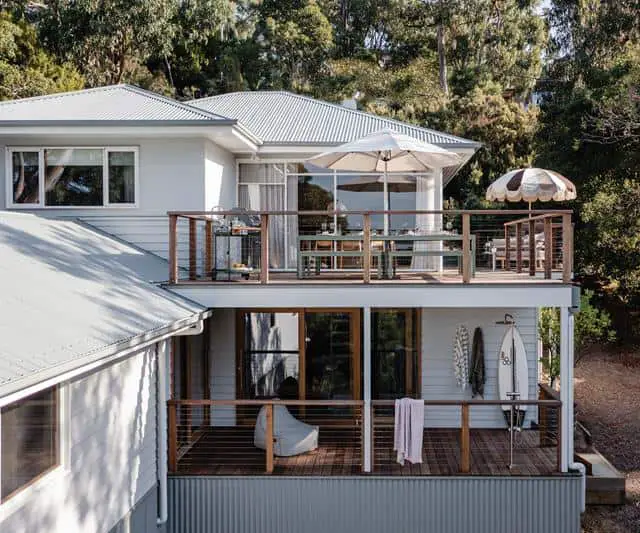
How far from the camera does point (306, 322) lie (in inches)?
504

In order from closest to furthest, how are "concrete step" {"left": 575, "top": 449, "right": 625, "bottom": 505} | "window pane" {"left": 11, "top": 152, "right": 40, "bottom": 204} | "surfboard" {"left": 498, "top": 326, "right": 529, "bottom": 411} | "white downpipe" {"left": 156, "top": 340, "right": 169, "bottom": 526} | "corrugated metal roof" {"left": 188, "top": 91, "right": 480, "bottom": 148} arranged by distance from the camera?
"white downpipe" {"left": 156, "top": 340, "right": 169, "bottom": 526} → "surfboard" {"left": 498, "top": 326, "right": 529, "bottom": 411} → "concrete step" {"left": 575, "top": 449, "right": 625, "bottom": 505} → "window pane" {"left": 11, "top": 152, "right": 40, "bottom": 204} → "corrugated metal roof" {"left": 188, "top": 91, "right": 480, "bottom": 148}

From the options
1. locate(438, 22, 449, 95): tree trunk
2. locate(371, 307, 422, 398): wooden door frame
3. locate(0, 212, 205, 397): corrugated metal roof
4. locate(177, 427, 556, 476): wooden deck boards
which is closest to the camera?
locate(0, 212, 205, 397): corrugated metal roof

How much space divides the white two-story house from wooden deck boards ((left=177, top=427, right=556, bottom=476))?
0.18 feet

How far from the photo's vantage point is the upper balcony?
10625 mm

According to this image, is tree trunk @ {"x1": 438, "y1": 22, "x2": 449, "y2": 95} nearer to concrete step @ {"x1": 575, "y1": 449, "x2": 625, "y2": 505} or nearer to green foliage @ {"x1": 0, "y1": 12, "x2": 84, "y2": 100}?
A: green foliage @ {"x1": 0, "y1": 12, "x2": 84, "y2": 100}

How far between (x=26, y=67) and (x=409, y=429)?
74.9 feet

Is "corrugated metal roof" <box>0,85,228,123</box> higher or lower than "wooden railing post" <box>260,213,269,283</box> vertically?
higher

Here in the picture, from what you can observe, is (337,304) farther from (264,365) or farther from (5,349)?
(5,349)

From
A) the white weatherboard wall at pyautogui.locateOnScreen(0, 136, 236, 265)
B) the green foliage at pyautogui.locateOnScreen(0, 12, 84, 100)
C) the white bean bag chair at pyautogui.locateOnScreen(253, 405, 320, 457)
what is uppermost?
the green foliage at pyautogui.locateOnScreen(0, 12, 84, 100)

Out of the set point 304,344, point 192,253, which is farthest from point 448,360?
point 192,253

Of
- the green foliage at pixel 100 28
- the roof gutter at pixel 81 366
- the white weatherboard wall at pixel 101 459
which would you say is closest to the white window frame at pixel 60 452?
the white weatherboard wall at pixel 101 459

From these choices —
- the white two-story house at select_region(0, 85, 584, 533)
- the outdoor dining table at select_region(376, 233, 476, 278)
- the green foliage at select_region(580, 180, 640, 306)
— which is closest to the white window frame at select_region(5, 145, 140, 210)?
the white two-story house at select_region(0, 85, 584, 533)

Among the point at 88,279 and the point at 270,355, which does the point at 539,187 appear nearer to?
the point at 270,355

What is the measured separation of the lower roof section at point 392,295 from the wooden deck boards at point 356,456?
7.34ft
